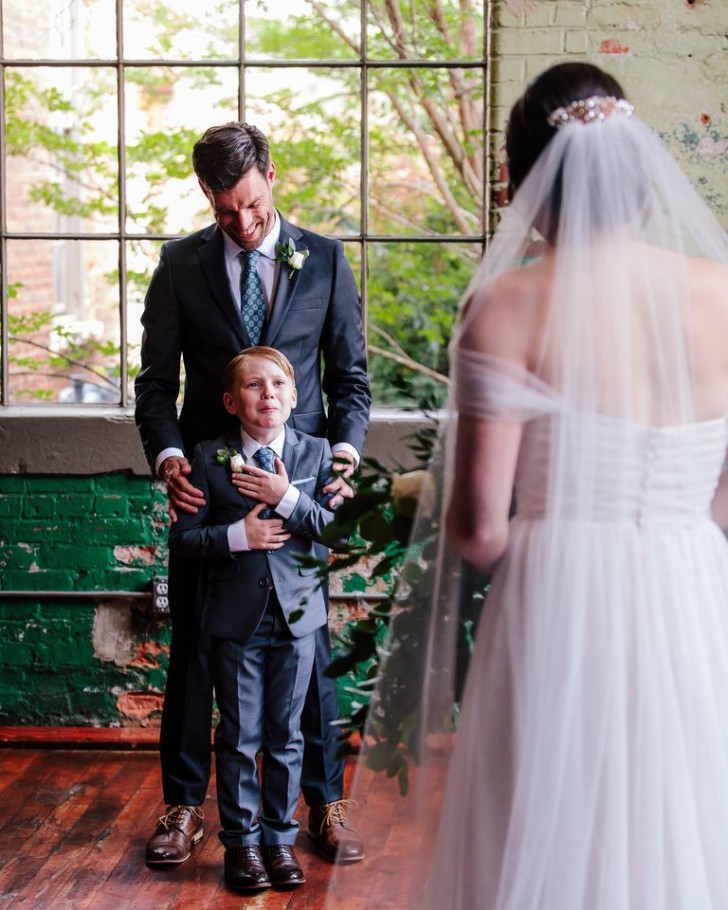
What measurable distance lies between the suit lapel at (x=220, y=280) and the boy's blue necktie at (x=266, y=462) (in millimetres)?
273

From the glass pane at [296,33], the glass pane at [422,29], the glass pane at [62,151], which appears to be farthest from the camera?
the glass pane at [296,33]

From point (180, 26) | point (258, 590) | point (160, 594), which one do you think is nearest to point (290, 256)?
point (258, 590)

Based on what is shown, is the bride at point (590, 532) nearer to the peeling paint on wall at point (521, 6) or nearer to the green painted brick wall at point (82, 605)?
the peeling paint on wall at point (521, 6)

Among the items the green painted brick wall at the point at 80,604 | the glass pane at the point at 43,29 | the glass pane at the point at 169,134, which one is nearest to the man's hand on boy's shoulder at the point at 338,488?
the green painted brick wall at the point at 80,604

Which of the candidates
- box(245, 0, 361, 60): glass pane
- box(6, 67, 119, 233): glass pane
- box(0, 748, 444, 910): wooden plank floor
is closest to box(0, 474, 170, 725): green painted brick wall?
box(0, 748, 444, 910): wooden plank floor

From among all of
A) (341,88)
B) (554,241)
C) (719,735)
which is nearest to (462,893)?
(719,735)

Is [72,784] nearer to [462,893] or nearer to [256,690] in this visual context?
[256,690]

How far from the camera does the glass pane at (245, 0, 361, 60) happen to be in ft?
22.0

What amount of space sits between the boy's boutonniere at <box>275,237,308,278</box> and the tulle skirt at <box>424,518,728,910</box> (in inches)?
56.0

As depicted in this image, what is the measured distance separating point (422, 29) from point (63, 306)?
328cm

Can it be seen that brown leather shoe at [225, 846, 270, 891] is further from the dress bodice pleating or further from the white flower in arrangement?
the dress bodice pleating

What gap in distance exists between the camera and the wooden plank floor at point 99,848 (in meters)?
3.06

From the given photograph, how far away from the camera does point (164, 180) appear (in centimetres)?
566

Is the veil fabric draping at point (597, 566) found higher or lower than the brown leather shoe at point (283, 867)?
higher
